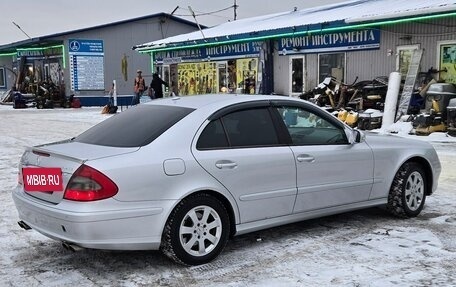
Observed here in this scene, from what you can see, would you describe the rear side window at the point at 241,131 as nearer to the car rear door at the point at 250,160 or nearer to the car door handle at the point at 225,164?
the car rear door at the point at 250,160

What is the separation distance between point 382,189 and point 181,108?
235cm

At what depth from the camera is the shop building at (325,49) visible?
543 inches

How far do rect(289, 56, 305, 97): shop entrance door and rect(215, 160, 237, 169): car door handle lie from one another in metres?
14.1

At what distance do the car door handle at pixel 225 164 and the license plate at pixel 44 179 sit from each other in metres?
1.27

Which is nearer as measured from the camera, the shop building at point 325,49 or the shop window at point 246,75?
the shop building at point 325,49

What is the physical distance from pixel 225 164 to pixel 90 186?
1.14 metres

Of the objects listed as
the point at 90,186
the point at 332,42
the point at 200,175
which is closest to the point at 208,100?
the point at 200,175

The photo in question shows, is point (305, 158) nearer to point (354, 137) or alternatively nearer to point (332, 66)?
point (354, 137)

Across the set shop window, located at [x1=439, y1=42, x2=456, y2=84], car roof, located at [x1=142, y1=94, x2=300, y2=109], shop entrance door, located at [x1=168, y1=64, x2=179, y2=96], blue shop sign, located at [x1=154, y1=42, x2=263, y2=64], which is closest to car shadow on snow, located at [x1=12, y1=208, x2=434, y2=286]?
car roof, located at [x1=142, y1=94, x2=300, y2=109]

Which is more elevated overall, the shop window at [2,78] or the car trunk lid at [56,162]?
the shop window at [2,78]

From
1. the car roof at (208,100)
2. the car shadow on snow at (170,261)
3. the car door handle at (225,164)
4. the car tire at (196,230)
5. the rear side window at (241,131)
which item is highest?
the car roof at (208,100)

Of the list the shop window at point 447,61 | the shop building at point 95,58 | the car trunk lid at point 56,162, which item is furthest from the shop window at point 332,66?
the shop building at point 95,58

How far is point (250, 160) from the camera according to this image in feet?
15.2

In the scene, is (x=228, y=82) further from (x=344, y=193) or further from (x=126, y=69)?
(x=344, y=193)
